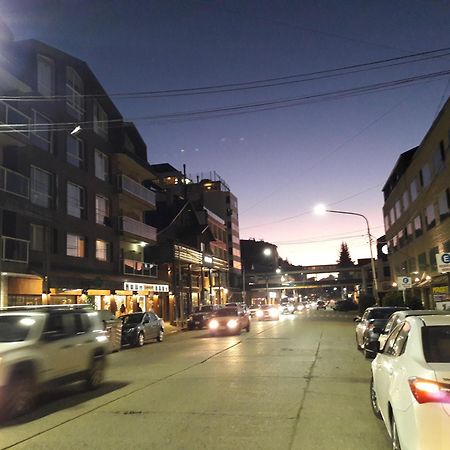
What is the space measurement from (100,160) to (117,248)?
628cm

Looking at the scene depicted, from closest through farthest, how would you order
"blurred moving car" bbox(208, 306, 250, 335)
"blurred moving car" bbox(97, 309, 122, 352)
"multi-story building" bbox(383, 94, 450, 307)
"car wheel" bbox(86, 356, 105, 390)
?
"car wheel" bbox(86, 356, 105, 390)
"blurred moving car" bbox(97, 309, 122, 352)
"blurred moving car" bbox(208, 306, 250, 335)
"multi-story building" bbox(383, 94, 450, 307)

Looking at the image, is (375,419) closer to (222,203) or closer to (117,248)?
(117,248)

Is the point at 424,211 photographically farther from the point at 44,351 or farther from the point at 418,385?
the point at 418,385

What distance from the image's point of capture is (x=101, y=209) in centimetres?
3662

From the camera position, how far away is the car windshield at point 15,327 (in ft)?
30.7

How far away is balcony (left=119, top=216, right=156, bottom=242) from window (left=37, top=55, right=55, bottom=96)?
10478 millimetres

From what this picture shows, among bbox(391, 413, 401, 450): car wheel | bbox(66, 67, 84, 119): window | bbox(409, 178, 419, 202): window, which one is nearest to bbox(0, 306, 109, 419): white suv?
bbox(391, 413, 401, 450): car wheel

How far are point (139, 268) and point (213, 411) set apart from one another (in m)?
35.0

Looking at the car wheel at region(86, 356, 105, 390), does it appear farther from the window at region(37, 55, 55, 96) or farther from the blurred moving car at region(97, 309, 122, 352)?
the window at region(37, 55, 55, 96)

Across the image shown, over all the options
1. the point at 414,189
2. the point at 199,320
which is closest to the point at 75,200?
the point at 199,320

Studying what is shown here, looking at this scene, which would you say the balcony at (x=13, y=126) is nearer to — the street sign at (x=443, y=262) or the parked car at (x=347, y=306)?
the street sign at (x=443, y=262)

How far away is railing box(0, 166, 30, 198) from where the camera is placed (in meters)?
24.4

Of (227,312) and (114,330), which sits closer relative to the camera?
(114,330)

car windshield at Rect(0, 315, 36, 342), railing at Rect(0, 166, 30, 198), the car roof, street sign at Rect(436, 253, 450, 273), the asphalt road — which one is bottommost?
the asphalt road
